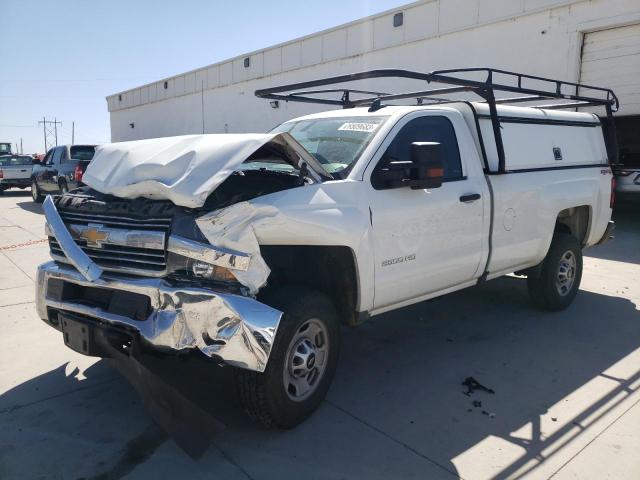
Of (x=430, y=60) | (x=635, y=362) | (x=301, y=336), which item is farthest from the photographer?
(x=430, y=60)

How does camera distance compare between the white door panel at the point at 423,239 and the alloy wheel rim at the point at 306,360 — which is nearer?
the alloy wheel rim at the point at 306,360

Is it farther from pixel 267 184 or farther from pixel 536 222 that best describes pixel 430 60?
pixel 267 184

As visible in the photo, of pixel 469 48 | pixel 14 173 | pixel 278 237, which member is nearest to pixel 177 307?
pixel 278 237

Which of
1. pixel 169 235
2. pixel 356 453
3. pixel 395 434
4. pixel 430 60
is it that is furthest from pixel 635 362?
pixel 430 60

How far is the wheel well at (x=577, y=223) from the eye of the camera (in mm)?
5949

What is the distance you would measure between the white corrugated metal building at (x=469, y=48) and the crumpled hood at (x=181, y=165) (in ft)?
34.7

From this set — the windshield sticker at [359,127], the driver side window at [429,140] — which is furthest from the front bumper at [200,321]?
the windshield sticker at [359,127]

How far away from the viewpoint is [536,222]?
5125 millimetres

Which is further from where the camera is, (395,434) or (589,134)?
(589,134)

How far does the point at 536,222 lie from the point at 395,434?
9.23ft

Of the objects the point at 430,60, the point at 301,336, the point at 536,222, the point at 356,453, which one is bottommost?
the point at 356,453

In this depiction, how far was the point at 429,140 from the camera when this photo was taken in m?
4.31

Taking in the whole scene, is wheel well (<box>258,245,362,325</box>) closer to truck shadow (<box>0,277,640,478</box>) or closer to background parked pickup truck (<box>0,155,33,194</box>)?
truck shadow (<box>0,277,640,478</box>)

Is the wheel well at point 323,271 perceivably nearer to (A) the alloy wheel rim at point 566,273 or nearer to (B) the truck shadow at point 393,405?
(B) the truck shadow at point 393,405
